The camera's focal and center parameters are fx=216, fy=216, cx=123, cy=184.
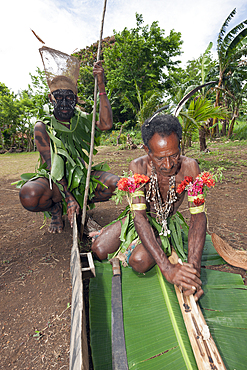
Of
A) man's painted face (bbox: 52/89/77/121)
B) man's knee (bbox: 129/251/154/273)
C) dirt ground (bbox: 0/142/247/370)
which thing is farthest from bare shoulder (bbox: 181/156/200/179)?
man's painted face (bbox: 52/89/77/121)

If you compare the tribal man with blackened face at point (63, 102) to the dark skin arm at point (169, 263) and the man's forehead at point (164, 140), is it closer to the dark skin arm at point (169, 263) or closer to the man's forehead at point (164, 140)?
the dark skin arm at point (169, 263)

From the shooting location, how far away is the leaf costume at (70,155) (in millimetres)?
2369

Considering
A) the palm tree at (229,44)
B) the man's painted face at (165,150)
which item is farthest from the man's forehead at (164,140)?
the palm tree at (229,44)

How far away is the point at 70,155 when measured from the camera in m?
2.57

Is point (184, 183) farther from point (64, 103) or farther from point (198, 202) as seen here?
point (64, 103)

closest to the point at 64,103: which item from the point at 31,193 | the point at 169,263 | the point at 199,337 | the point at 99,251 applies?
the point at 31,193

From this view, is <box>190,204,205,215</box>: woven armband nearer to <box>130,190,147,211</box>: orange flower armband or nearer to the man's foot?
<box>130,190,147,211</box>: orange flower armband

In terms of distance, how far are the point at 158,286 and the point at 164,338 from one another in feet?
1.29

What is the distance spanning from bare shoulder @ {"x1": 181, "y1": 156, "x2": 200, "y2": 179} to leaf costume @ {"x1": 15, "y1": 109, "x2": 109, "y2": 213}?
100 cm

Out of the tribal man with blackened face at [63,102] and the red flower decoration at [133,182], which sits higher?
the tribal man with blackened face at [63,102]

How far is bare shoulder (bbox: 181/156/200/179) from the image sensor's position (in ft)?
6.10

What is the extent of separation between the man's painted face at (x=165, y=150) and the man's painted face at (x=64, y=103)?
4.06 feet

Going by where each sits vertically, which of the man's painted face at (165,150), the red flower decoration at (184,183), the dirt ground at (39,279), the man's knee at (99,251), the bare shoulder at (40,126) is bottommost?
the dirt ground at (39,279)

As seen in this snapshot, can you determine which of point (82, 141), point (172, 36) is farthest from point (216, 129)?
point (82, 141)
